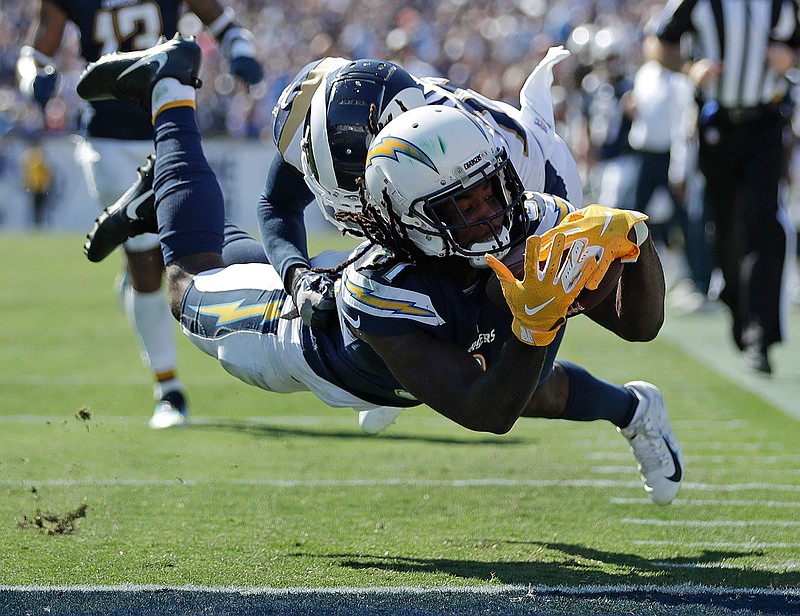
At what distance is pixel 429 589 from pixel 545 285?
0.72 meters

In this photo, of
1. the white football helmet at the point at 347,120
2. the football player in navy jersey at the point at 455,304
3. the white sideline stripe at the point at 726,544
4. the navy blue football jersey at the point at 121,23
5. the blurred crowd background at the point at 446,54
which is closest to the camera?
the football player in navy jersey at the point at 455,304

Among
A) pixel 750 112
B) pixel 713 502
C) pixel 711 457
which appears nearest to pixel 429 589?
pixel 713 502

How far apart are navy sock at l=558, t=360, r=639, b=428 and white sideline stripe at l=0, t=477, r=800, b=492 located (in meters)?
0.41

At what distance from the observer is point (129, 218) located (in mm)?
3594

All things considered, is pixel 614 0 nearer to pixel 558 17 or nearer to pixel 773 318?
pixel 558 17

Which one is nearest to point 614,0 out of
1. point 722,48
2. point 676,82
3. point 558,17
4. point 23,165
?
point 558,17

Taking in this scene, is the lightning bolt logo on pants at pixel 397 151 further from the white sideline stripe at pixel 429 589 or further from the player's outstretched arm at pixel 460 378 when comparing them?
the white sideline stripe at pixel 429 589

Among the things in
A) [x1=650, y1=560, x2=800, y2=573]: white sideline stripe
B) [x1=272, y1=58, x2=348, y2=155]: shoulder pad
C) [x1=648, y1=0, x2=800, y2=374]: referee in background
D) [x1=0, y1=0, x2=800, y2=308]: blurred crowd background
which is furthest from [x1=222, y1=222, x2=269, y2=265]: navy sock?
[x1=0, y1=0, x2=800, y2=308]: blurred crowd background

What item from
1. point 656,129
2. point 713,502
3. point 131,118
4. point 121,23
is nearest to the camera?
point 713,502

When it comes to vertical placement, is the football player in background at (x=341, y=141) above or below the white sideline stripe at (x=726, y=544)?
above

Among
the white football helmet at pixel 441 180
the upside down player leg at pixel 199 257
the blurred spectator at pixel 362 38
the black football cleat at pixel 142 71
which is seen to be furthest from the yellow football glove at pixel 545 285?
the blurred spectator at pixel 362 38

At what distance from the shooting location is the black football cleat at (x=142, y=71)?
360 cm

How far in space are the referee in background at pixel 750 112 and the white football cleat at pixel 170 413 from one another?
106 inches

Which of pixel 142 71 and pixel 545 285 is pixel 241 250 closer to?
pixel 142 71
